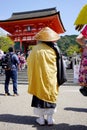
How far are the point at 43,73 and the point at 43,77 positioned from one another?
8 centimetres

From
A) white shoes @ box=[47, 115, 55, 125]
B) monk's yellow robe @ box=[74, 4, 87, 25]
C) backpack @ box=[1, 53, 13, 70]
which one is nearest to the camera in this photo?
monk's yellow robe @ box=[74, 4, 87, 25]

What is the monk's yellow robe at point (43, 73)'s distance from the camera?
6020 millimetres

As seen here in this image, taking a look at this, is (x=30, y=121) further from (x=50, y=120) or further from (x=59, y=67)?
(x=59, y=67)

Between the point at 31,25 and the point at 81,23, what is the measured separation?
32161 millimetres

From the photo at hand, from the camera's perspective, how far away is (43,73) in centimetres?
606

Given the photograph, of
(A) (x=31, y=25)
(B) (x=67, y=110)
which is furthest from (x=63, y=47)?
(B) (x=67, y=110)

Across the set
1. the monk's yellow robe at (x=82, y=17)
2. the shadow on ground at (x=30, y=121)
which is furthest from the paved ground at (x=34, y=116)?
the monk's yellow robe at (x=82, y=17)


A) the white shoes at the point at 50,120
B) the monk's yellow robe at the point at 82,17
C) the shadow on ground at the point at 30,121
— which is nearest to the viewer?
the monk's yellow robe at the point at 82,17

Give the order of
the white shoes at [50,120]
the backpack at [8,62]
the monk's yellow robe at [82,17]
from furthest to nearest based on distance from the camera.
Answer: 1. the backpack at [8,62]
2. the white shoes at [50,120]
3. the monk's yellow robe at [82,17]

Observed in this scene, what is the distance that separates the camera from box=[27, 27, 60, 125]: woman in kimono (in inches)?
237

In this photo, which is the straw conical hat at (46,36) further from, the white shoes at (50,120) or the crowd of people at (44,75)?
the white shoes at (50,120)

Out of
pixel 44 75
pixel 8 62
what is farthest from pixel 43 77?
pixel 8 62

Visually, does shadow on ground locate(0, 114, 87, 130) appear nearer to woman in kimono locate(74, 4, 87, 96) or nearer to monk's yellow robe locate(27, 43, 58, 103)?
monk's yellow robe locate(27, 43, 58, 103)

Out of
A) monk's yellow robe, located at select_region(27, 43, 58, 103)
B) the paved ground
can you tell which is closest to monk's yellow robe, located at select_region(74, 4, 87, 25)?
monk's yellow robe, located at select_region(27, 43, 58, 103)
